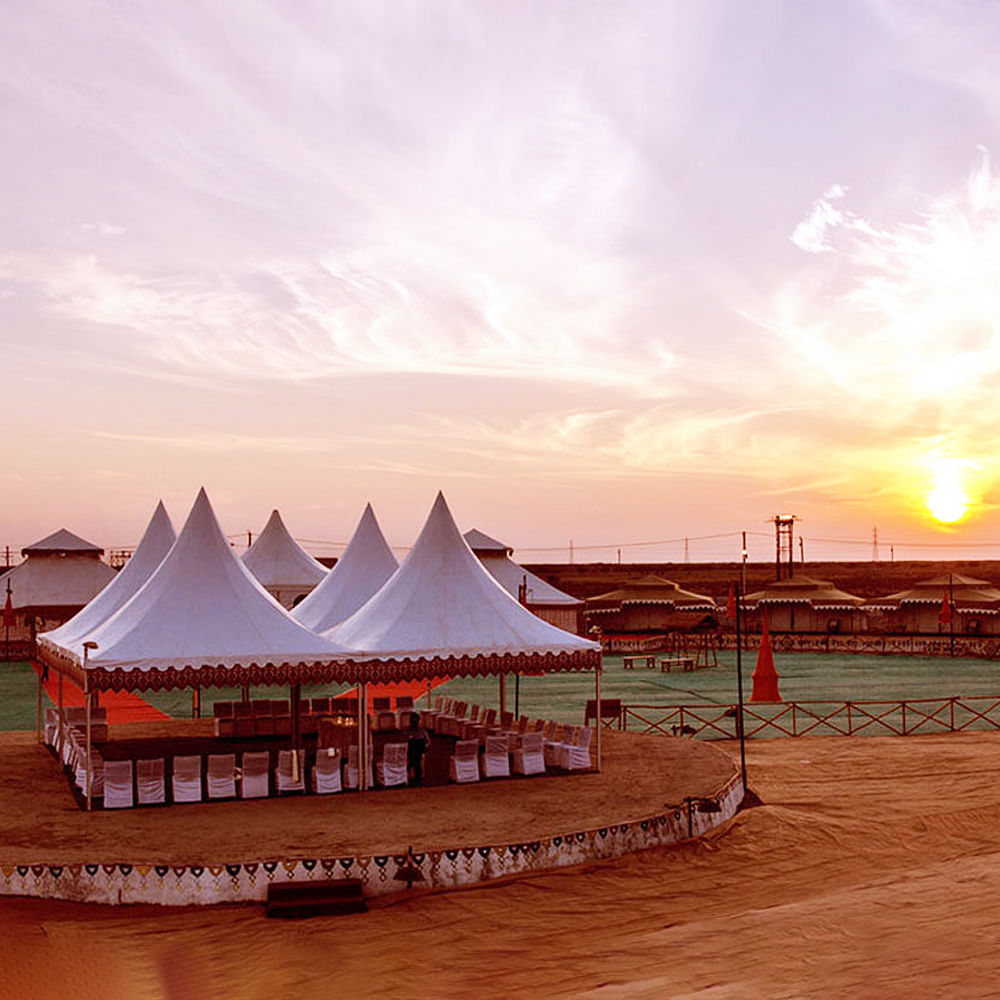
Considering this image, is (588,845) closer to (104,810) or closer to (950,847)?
(950,847)

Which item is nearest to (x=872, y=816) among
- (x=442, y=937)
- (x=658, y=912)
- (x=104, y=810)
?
(x=658, y=912)

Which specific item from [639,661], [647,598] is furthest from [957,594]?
[639,661]

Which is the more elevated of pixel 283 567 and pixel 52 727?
pixel 283 567

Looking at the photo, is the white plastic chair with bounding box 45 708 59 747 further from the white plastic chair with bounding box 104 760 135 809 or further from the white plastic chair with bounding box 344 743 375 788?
the white plastic chair with bounding box 344 743 375 788

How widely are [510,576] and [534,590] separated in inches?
57.8

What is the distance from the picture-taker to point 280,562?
4256 cm

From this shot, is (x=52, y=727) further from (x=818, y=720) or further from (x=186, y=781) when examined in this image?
(x=818, y=720)

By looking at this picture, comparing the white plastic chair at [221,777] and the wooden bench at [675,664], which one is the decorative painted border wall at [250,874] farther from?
the wooden bench at [675,664]

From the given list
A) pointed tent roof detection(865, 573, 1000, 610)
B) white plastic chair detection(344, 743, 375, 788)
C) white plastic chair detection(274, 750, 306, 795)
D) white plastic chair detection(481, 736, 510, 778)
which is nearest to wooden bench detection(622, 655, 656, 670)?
pointed tent roof detection(865, 573, 1000, 610)

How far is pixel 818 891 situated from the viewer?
50.0 ft

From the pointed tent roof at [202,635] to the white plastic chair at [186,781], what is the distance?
1.34m

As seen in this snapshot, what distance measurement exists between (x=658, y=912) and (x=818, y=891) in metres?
2.42

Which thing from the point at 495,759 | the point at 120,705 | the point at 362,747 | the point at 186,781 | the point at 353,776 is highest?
the point at 362,747

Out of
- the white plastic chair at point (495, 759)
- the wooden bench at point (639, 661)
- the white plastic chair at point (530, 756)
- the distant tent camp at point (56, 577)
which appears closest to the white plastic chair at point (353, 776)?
the white plastic chair at point (495, 759)
